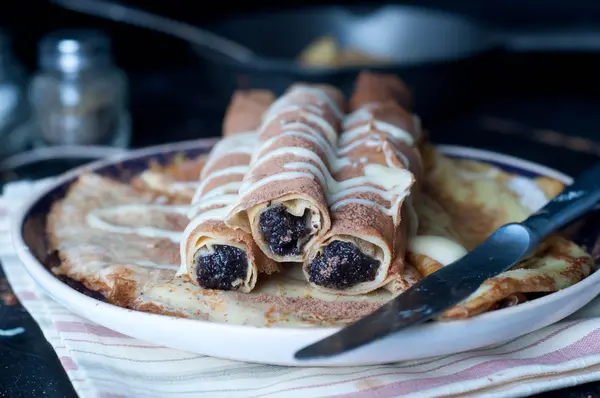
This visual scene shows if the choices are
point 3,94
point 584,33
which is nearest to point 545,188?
point 3,94

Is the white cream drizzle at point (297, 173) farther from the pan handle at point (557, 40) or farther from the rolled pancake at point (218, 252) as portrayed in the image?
the pan handle at point (557, 40)

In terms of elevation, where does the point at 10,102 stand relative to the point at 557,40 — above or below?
below

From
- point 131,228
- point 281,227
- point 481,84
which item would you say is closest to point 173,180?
point 131,228

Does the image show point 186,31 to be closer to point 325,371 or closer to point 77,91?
point 77,91

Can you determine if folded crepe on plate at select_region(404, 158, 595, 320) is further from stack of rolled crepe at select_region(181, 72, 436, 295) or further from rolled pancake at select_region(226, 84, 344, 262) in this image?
rolled pancake at select_region(226, 84, 344, 262)

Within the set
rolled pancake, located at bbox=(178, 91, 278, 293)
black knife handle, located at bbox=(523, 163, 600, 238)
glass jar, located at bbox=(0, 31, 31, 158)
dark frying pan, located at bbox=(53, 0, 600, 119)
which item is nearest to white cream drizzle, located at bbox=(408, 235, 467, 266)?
black knife handle, located at bbox=(523, 163, 600, 238)

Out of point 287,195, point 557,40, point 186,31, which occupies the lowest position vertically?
point 287,195

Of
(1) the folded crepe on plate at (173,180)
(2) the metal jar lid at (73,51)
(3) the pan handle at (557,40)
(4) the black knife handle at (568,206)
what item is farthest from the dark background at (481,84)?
(4) the black knife handle at (568,206)
